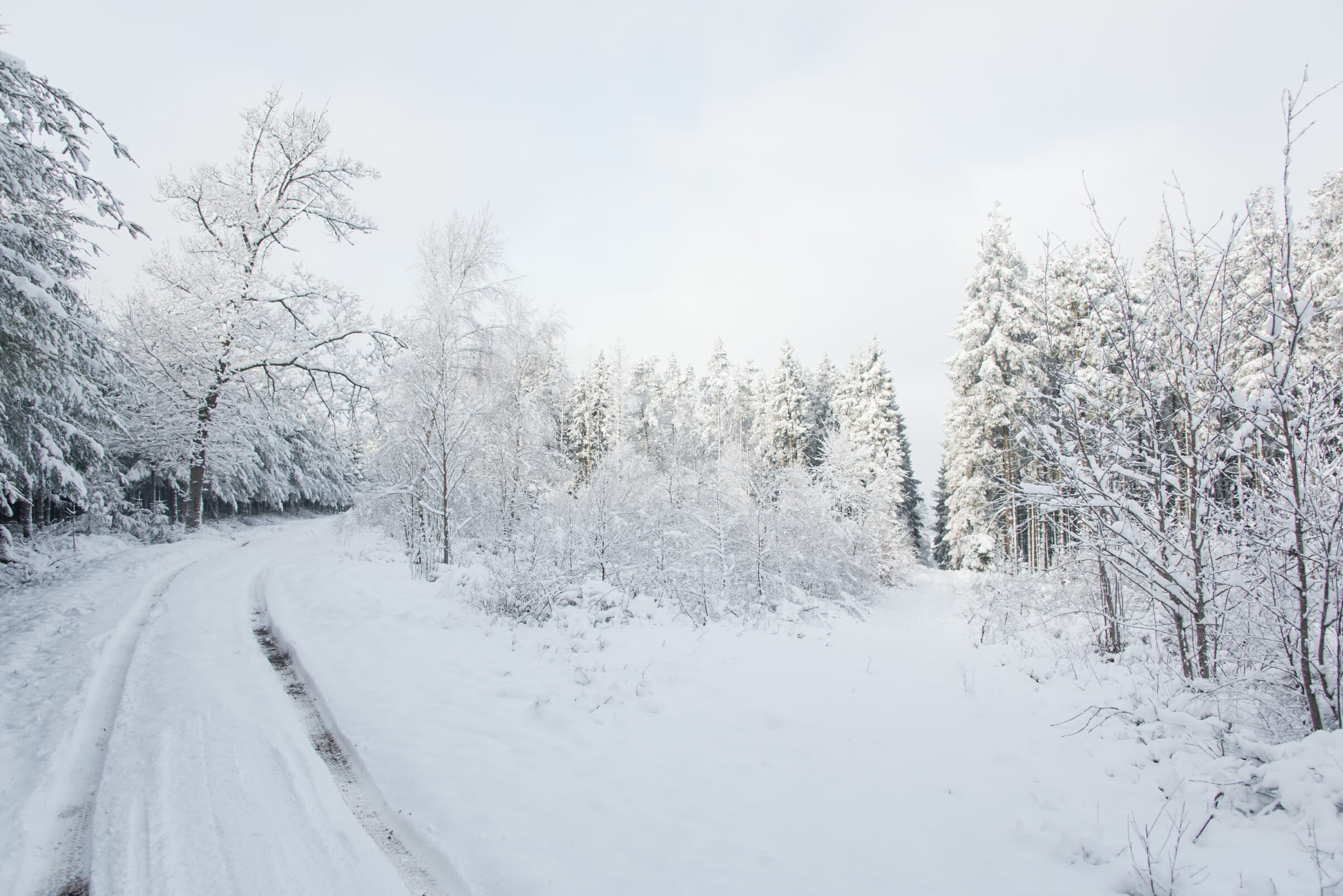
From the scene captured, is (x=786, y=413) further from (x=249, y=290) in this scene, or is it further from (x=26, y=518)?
(x=26, y=518)

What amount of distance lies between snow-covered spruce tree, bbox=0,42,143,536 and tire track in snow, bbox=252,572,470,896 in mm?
6340

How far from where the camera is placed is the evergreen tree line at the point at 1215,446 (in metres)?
3.72

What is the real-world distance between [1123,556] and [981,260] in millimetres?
21203

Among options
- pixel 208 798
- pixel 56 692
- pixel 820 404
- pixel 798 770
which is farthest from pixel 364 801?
pixel 820 404

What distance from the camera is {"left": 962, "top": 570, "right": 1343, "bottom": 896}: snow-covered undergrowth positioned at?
2787 millimetres

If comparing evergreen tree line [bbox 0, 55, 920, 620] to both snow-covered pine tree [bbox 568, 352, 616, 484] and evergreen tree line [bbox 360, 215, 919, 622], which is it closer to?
evergreen tree line [bbox 360, 215, 919, 622]

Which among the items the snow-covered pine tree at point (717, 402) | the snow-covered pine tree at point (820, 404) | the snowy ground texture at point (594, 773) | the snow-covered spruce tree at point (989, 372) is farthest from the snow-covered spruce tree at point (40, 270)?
the snow-covered pine tree at point (820, 404)

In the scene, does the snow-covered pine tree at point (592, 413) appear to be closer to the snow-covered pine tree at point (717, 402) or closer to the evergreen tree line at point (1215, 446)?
the snow-covered pine tree at point (717, 402)

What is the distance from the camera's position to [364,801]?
338 centimetres

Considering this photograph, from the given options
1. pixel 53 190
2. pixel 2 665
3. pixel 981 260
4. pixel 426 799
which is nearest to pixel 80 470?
pixel 53 190

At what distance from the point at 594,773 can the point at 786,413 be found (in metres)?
34.5

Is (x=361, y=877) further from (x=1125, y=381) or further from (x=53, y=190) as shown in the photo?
(x=53, y=190)

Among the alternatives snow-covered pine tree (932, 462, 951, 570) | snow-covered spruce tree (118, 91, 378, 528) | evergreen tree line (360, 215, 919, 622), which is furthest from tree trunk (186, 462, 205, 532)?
snow-covered pine tree (932, 462, 951, 570)

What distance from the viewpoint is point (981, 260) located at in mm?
22156
